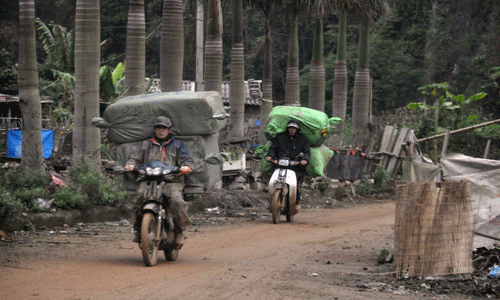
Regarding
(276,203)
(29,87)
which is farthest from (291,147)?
(29,87)

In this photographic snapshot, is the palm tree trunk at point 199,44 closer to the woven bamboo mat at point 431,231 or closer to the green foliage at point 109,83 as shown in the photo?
the green foliage at point 109,83

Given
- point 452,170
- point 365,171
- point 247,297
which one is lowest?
point 365,171

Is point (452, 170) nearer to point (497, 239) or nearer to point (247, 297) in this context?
point (497, 239)

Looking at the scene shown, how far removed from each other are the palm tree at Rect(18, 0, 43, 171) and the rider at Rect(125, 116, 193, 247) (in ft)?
17.6

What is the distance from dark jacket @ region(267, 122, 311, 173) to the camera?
47.2ft

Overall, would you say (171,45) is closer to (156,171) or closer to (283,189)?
(283,189)

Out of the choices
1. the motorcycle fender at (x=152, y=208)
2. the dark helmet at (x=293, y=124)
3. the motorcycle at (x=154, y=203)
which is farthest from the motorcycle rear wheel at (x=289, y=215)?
the motorcycle fender at (x=152, y=208)

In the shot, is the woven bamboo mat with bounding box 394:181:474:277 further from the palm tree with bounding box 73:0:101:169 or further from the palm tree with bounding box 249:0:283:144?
the palm tree with bounding box 249:0:283:144

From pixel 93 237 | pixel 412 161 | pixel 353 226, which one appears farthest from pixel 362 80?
pixel 93 237

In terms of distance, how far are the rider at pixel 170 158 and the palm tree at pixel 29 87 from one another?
538 centimetres

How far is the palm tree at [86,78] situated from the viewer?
14656 mm

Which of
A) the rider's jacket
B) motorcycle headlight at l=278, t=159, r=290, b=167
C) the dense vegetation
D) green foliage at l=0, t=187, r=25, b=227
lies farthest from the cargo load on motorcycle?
the dense vegetation

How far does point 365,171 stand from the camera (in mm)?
23953

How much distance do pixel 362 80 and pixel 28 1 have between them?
1616 cm
